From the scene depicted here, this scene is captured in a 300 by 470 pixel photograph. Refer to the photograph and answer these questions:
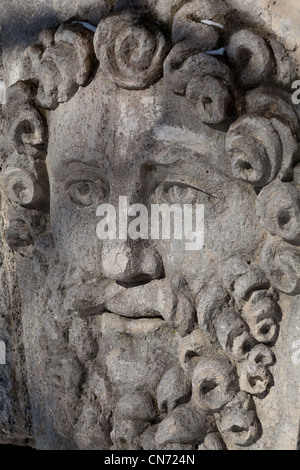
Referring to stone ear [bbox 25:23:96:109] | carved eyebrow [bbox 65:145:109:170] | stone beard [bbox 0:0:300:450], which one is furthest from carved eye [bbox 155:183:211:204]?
stone ear [bbox 25:23:96:109]

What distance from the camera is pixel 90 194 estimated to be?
59.6 inches

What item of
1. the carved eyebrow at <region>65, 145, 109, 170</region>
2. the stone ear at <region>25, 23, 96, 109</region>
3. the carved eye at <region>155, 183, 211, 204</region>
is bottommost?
the carved eye at <region>155, 183, 211, 204</region>

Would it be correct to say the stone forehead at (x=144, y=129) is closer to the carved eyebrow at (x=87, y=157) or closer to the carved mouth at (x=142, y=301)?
the carved eyebrow at (x=87, y=157)

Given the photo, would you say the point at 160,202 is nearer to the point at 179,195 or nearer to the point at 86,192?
the point at 179,195

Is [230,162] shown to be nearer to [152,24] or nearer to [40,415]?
[152,24]

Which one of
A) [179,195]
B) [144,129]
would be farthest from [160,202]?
[144,129]

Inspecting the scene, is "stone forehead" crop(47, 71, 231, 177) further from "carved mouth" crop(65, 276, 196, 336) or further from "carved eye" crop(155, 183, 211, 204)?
"carved mouth" crop(65, 276, 196, 336)

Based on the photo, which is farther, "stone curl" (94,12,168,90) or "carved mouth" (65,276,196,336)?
"carved mouth" (65,276,196,336)

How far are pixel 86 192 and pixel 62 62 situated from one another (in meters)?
0.25

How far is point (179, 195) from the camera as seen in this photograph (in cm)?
143

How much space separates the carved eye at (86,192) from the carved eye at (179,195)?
4.5 inches

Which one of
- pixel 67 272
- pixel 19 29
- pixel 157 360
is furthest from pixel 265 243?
pixel 19 29

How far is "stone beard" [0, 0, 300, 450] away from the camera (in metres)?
1.32
